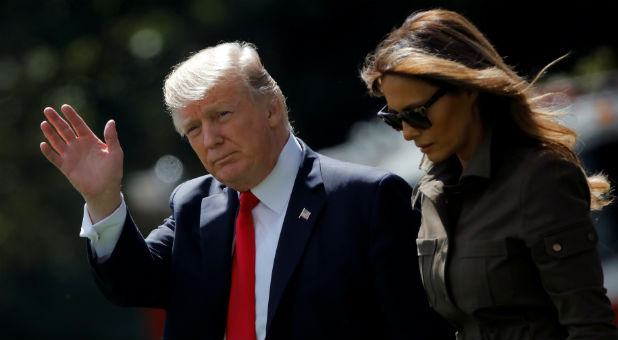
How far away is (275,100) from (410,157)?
4188 mm

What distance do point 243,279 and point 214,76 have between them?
66 centimetres

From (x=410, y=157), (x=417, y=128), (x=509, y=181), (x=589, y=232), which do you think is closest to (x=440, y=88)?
(x=417, y=128)

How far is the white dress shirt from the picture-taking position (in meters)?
3.17

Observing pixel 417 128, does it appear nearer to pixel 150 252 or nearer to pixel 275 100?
pixel 275 100

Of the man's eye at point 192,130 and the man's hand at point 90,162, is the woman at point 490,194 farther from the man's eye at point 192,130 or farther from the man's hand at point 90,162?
the man's hand at point 90,162

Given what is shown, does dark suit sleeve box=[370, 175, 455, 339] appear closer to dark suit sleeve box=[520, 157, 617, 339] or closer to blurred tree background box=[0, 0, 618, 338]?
dark suit sleeve box=[520, 157, 617, 339]

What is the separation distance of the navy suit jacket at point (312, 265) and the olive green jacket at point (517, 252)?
167 millimetres

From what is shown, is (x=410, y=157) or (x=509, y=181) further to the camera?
(x=410, y=157)

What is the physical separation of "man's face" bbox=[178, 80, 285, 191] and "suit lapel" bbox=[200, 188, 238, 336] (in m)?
0.12

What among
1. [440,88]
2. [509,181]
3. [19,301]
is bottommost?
→ [19,301]

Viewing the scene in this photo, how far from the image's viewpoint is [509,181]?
8.80ft

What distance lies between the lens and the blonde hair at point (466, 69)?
108 inches

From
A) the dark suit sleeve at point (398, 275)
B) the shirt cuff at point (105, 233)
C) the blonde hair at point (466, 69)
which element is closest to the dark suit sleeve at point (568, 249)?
the blonde hair at point (466, 69)

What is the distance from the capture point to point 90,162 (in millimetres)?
3279
